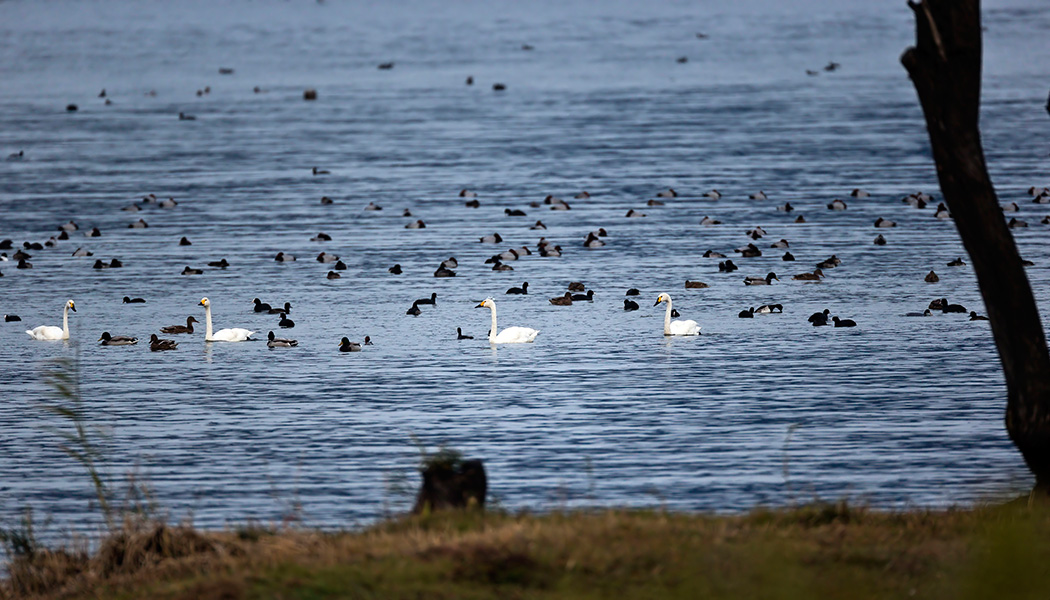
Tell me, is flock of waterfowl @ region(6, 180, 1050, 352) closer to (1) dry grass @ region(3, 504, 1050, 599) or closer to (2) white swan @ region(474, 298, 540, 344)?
(2) white swan @ region(474, 298, 540, 344)

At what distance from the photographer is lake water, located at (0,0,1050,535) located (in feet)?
66.2

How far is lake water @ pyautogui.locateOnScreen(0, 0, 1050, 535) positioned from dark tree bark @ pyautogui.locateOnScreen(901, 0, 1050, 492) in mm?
1843

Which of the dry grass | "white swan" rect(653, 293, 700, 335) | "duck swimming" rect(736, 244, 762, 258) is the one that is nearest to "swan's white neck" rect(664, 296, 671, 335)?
"white swan" rect(653, 293, 700, 335)

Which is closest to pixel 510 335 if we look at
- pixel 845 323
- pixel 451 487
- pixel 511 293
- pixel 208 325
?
pixel 511 293

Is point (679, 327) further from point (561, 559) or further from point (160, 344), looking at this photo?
point (561, 559)

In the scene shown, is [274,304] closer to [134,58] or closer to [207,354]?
[207,354]

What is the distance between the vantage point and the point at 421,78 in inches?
4158

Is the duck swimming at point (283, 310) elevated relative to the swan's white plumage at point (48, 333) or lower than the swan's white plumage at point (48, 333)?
elevated

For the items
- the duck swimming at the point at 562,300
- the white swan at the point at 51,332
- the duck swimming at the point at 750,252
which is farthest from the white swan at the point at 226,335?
the duck swimming at the point at 750,252

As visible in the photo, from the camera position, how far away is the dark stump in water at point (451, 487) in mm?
11680

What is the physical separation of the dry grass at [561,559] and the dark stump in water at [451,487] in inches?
13.1

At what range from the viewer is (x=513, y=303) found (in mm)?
33531

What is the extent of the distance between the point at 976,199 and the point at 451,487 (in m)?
5.06

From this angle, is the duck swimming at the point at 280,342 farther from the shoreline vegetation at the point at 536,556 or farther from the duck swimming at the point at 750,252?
the shoreline vegetation at the point at 536,556
